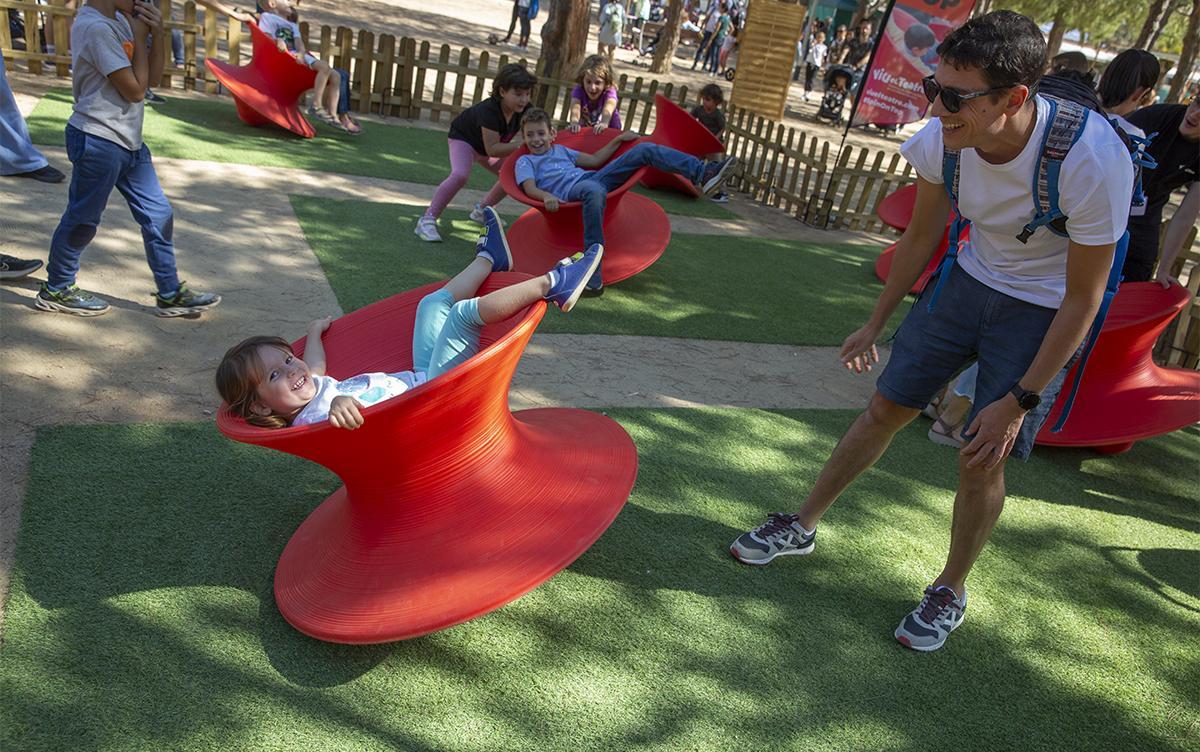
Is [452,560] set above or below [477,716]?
above

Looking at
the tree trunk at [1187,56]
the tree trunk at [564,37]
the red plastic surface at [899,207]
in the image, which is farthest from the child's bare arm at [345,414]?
the tree trunk at [1187,56]

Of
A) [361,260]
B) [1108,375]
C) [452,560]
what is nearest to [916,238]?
[452,560]

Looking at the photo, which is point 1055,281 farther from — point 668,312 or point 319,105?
point 319,105

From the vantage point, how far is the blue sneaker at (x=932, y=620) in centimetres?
310

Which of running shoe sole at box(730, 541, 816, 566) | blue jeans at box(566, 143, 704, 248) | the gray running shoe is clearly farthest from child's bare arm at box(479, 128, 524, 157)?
running shoe sole at box(730, 541, 816, 566)

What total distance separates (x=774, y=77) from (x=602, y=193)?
1252cm

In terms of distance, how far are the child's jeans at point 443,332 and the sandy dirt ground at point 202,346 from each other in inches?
49.9

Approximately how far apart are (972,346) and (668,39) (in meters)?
20.3

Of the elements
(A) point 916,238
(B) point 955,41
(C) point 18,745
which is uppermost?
(B) point 955,41

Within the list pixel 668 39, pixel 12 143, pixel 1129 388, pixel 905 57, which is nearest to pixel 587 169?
pixel 1129 388

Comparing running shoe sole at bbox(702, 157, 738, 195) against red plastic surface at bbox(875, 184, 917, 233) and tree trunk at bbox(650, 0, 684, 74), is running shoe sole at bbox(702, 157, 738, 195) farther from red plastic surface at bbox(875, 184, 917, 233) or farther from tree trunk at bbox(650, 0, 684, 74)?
tree trunk at bbox(650, 0, 684, 74)

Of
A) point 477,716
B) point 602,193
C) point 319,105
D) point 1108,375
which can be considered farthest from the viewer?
point 319,105

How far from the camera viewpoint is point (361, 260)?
19.8ft

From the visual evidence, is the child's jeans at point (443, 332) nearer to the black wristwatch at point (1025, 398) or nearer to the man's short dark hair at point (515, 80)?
the black wristwatch at point (1025, 398)
